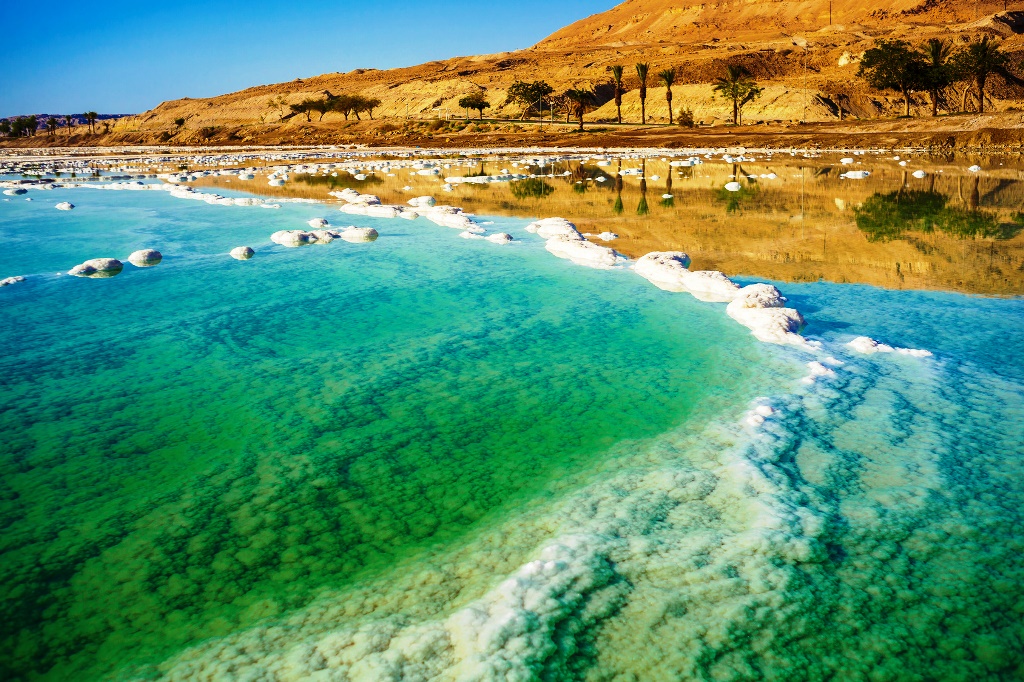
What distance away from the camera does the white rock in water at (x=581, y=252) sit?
10.0 meters

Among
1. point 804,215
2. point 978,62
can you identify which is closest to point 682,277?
point 804,215

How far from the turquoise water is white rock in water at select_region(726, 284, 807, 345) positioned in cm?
20

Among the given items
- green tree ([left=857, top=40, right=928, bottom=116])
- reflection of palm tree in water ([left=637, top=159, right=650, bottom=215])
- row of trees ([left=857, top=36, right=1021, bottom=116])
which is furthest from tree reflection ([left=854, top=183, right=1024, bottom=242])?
green tree ([left=857, top=40, right=928, bottom=116])

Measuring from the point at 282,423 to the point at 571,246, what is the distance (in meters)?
6.91

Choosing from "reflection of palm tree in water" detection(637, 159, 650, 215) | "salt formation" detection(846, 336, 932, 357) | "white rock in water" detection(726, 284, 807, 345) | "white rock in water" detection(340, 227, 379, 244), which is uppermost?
"reflection of palm tree in water" detection(637, 159, 650, 215)

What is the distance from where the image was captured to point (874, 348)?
6.00 metres

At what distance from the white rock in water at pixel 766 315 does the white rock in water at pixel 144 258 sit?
9.54 metres

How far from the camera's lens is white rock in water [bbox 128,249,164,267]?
36.2ft

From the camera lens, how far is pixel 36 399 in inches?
218

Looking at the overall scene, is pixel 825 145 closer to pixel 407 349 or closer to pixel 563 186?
pixel 563 186

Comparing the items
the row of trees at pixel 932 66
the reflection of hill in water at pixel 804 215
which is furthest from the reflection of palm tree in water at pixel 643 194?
the row of trees at pixel 932 66

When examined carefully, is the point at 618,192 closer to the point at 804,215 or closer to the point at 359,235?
the point at 804,215

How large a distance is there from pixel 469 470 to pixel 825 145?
126 ft

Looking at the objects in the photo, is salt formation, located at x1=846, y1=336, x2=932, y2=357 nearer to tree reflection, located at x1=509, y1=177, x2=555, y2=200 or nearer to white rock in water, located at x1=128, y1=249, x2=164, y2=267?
white rock in water, located at x1=128, y1=249, x2=164, y2=267
